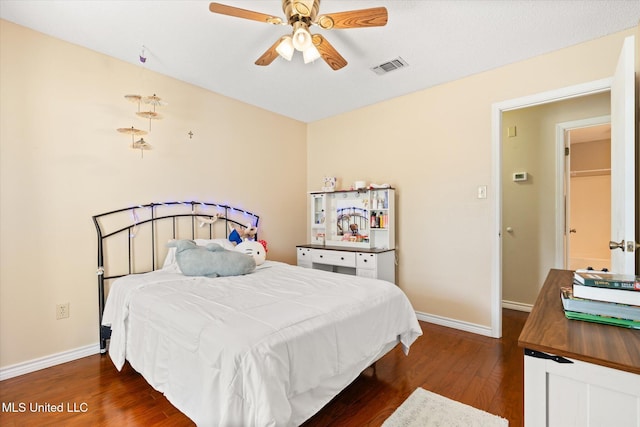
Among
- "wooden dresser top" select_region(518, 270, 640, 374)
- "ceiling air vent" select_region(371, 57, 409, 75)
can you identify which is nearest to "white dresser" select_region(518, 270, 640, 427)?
"wooden dresser top" select_region(518, 270, 640, 374)

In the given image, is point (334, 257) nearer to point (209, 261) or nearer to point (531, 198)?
point (209, 261)

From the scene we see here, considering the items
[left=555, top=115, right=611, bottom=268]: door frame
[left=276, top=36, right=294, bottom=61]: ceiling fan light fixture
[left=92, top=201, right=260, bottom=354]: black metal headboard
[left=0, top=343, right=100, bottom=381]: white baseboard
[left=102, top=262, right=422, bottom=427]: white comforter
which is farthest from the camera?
[left=555, top=115, right=611, bottom=268]: door frame

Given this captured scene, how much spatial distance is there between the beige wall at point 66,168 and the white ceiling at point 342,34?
229mm

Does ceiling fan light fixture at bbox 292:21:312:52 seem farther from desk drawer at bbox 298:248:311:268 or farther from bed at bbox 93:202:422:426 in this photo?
desk drawer at bbox 298:248:311:268

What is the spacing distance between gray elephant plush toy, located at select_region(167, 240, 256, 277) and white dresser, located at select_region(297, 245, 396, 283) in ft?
4.11

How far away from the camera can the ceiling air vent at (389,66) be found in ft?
9.10

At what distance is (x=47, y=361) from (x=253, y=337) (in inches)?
87.2

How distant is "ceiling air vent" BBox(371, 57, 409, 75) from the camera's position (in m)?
2.78

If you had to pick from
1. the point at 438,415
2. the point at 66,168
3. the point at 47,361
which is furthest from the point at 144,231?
the point at 438,415

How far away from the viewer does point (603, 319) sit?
40.3 inches

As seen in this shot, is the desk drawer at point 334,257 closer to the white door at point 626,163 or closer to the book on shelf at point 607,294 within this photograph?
the white door at point 626,163

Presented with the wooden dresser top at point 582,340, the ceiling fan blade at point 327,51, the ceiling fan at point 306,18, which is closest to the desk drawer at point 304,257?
the ceiling fan blade at point 327,51

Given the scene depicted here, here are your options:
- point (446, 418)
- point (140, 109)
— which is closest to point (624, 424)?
point (446, 418)

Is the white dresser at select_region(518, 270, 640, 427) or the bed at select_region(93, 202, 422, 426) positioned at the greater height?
the white dresser at select_region(518, 270, 640, 427)
